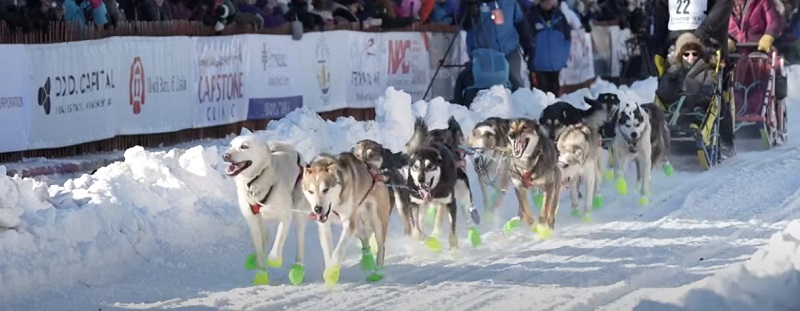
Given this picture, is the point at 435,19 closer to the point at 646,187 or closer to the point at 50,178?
the point at 646,187

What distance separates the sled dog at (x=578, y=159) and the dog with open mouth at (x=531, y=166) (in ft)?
1.12

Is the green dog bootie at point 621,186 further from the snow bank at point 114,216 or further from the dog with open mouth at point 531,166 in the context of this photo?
the snow bank at point 114,216

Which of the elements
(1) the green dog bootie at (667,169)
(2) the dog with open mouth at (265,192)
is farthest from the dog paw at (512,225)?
(1) the green dog bootie at (667,169)

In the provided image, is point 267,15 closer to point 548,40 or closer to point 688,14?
point 688,14

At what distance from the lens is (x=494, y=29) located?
20.0 m

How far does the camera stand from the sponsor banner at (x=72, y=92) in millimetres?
13055

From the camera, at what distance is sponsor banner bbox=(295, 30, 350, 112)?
1786 centimetres

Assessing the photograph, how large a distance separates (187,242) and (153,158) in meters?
1.00

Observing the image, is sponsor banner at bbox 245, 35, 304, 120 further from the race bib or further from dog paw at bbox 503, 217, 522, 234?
dog paw at bbox 503, 217, 522, 234

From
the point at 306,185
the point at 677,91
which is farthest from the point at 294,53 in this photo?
the point at 306,185

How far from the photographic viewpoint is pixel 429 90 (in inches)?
812

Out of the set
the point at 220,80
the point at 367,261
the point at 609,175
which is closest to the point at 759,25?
the point at 609,175

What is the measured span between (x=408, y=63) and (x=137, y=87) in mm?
6452

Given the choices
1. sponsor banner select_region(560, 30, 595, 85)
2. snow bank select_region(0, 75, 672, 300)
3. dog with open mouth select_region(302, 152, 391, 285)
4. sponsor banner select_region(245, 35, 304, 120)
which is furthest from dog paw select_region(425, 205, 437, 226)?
sponsor banner select_region(560, 30, 595, 85)
